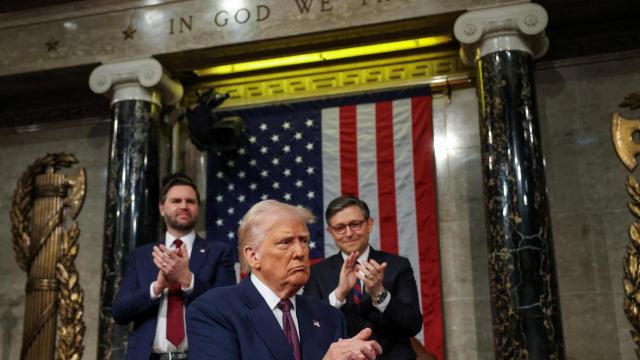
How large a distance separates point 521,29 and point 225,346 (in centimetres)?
445

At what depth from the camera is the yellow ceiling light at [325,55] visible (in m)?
7.30

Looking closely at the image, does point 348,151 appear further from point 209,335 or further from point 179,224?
point 209,335

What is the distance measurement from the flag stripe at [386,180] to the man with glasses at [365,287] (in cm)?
247

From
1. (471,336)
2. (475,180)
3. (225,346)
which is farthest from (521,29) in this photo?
(225,346)

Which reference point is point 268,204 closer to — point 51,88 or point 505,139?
point 505,139

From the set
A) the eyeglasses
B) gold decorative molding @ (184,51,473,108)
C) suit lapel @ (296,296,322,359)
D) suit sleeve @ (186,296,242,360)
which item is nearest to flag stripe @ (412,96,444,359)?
gold decorative molding @ (184,51,473,108)

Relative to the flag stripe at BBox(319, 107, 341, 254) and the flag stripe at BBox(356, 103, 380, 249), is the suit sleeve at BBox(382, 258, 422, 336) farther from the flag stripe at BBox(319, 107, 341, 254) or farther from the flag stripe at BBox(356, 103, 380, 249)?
the flag stripe at BBox(319, 107, 341, 254)

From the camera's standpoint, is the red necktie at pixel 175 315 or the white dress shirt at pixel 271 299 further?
the red necktie at pixel 175 315

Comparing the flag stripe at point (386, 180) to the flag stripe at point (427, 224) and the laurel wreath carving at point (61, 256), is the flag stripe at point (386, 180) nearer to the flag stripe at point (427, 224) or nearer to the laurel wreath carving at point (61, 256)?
the flag stripe at point (427, 224)

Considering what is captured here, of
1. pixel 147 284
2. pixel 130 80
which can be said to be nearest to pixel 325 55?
pixel 130 80

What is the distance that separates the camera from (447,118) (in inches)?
283

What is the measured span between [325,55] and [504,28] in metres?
2.05

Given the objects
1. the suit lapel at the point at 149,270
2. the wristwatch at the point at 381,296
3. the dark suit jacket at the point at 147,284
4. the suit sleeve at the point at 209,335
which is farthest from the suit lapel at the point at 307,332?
the suit lapel at the point at 149,270

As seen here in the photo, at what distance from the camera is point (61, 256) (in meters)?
7.77
